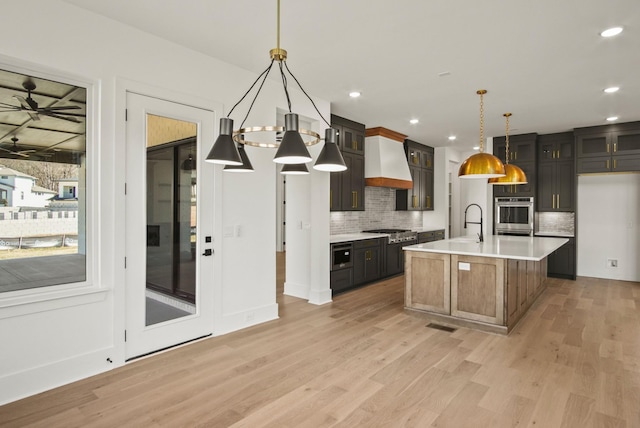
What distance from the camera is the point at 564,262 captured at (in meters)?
7.00

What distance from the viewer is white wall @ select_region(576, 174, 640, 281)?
22.2ft

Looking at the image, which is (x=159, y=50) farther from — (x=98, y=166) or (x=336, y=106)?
(x=336, y=106)

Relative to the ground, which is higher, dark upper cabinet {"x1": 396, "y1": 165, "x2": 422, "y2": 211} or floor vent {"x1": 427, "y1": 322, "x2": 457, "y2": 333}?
dark upper cabinet {"x1": 396, "y1": 165, "x2": 422, "y2": 211}

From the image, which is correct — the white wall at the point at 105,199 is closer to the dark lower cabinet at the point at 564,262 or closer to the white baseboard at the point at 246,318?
the white baseboard at the point at 246,318

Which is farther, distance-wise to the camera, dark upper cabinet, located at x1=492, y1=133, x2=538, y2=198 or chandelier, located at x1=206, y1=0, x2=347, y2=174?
dark upper cabinet, located at x1=492, y1=133, x2=538, y2=198

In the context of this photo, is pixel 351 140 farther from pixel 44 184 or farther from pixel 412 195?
pixel 44 184

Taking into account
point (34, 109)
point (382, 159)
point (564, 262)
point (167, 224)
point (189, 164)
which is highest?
point (382, 159)

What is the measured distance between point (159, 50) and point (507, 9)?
299 cm

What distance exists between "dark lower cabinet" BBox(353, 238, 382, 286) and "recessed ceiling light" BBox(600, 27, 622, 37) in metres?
3.93

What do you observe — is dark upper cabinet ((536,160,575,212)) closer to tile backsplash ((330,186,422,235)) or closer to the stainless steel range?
the stainless steel range

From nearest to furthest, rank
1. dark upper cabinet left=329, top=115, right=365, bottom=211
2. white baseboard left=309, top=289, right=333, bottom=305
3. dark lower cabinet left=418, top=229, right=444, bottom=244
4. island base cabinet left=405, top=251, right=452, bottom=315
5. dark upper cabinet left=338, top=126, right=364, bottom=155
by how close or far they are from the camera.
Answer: island base cabinet left=405, top=251, right=452, bottom=315
white baseboard left=309, top=289, right=333, bottom=305
dark upper cabinet left=329, top=115, right=365, bottom=211
dark upper cabinet left=338, top=126, right=364, bottom=155
dark lower cabinet left=418, top=229, right=444, bottom=244

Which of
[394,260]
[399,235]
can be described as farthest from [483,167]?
[394,260]

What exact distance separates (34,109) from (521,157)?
7.80 meters

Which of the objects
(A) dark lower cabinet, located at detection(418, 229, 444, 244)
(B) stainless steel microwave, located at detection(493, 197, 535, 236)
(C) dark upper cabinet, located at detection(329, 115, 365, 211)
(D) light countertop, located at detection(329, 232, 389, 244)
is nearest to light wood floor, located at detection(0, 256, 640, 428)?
(D) light countertop, located at detection(329, 232, 389, 244)
